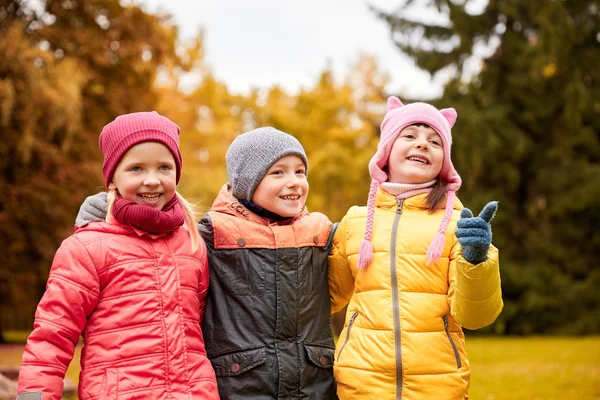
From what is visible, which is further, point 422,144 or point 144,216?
point 422,144

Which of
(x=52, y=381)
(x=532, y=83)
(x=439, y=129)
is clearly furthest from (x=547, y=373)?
(x=532, y=83)

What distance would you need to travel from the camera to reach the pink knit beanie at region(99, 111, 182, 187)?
9.93 ft

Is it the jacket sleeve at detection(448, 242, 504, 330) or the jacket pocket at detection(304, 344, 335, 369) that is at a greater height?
the jacket sleeve at detection(448, 242, 504, 330)

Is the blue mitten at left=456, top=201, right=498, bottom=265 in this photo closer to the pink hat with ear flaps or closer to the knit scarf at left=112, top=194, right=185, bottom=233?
the pink hat with ear flaps

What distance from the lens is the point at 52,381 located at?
269 centimetres

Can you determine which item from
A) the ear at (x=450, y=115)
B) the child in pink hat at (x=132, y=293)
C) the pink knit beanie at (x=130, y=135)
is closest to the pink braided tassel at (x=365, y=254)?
the child in pink hat at (x=132, y=293)

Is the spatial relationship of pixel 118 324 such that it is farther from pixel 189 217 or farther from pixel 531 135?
pixel 531 135

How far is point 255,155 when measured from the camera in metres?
3.39

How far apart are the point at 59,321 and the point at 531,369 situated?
26.0ft

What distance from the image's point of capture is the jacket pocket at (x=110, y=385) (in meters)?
2.71

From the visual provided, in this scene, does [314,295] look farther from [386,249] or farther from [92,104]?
[92,104]

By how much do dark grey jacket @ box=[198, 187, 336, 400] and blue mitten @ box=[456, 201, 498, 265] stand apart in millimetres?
822

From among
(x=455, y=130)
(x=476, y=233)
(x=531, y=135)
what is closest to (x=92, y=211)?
(x=476, y=233)

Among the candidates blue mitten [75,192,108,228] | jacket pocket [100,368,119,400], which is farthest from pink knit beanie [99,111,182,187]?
jacket pocket [100,368,119,400]
